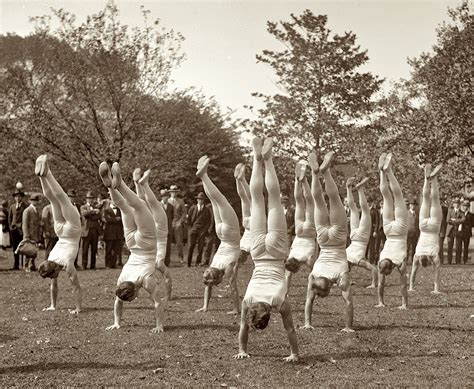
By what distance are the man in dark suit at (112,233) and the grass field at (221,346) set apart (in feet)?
19.4

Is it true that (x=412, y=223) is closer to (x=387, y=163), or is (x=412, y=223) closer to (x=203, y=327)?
(x=387, y=163)

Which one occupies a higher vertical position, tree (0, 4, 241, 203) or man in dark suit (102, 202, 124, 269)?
tree (0, 4, 241, 203)

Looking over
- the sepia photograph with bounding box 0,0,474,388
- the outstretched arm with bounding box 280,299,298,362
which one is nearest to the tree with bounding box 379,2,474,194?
the sepia photograph with bounding box 0,0,474,388

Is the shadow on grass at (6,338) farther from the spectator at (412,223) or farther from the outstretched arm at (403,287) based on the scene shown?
the spectator at (412,223)

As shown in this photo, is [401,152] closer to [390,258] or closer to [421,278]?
[421,278]

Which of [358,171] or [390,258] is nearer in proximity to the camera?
[390,258]

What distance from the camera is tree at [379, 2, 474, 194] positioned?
2712 cm

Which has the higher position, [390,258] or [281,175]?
[281,175]

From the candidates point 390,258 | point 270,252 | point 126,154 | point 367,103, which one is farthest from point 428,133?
point 270,252

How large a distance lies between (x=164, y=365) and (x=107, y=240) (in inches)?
532

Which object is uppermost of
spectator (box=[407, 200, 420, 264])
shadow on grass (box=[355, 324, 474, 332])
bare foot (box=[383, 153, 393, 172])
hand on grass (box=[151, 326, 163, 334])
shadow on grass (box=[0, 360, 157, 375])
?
bare foot (box=[383, 153, 393, 172])

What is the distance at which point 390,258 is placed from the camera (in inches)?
580

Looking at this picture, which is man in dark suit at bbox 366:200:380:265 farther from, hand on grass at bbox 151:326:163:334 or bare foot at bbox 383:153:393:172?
hand on grass at bbox 151:326:163:334

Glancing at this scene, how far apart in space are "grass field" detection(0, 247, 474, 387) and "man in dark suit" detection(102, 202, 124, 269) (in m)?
5.90
